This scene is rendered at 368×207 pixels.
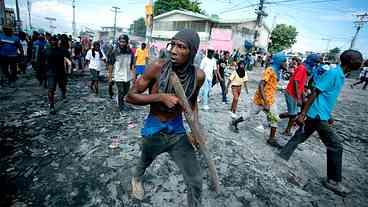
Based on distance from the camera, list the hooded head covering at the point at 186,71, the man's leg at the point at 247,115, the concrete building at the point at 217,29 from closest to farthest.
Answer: the hooded head covering at the point at 186,71 < the man's leg at the point at 247,115 < the concrete building at the point at 217,29

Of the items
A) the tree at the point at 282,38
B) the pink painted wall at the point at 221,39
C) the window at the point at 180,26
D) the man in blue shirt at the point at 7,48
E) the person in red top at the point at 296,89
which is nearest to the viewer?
the person in red top at the point at 296,89

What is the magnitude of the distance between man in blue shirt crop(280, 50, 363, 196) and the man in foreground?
190cm

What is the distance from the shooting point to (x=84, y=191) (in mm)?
2504

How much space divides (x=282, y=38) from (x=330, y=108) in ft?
→ 139

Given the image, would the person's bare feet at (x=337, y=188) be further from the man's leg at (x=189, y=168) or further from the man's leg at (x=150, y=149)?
the man's leg at (x=150, y=149)

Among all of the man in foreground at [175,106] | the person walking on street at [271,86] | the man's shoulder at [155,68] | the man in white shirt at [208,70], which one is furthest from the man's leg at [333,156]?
the man in white shirt at [208,70]

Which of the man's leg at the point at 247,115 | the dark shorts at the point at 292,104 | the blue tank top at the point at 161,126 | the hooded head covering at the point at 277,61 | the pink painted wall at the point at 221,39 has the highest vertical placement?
the pink painted wall at the point at 221,39

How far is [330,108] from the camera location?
116 inches

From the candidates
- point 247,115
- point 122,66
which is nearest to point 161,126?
point 247,115

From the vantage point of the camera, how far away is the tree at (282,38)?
39.5 m

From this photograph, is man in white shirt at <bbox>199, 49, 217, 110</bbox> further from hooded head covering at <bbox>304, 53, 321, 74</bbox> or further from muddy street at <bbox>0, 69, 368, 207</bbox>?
hooded head covering at <bbox>304, 53, 321, 74</bbox>

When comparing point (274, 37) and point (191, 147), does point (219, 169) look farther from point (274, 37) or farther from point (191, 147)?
point (274, 37)

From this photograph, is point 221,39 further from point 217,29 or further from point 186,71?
point 186,71

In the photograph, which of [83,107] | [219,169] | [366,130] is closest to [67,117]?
[83,107]
